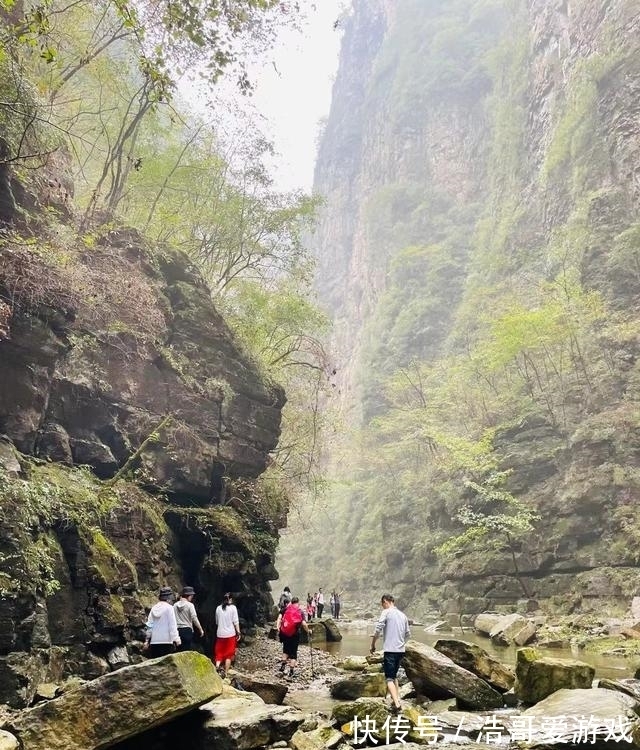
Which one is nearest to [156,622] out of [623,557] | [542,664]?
[542,664]

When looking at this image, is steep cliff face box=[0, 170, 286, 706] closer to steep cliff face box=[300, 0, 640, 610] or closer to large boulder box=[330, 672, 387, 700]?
large boulder box=[330, 672, 387, 700]

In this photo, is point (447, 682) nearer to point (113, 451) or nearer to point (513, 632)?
point (113, 451)

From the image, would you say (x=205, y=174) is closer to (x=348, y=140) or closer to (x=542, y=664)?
(x=542, y=664)

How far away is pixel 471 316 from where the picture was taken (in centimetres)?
4719

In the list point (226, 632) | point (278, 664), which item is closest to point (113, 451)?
point (226, 632)

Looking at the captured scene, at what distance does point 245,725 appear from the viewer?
6512mm

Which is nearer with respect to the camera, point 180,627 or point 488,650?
point 180,627

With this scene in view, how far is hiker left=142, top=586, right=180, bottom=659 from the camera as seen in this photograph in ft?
29.3

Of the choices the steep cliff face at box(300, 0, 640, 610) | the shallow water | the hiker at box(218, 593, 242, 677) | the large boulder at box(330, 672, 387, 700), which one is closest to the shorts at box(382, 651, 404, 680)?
the large boulder at box(330, 672, 387, 700)

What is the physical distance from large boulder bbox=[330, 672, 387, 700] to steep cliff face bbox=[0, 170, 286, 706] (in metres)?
4.07

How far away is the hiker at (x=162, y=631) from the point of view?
8922mm

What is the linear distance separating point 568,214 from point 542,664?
35.3 m

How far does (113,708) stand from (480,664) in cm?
754

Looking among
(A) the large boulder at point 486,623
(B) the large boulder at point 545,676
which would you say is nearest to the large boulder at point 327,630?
(A) the large boulder at point 486,623
